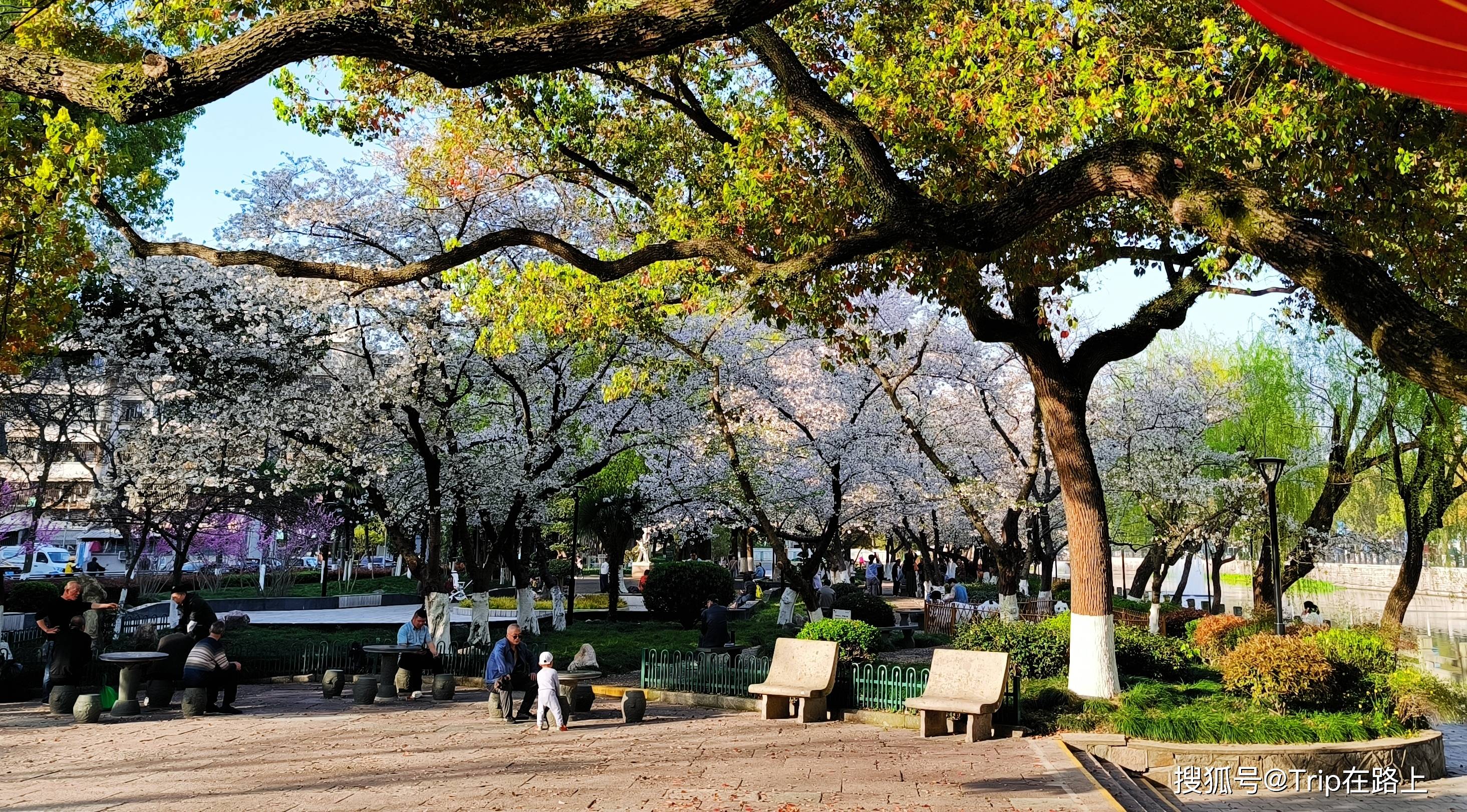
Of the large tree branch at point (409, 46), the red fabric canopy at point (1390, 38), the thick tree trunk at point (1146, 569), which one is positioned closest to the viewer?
the red fabric canopy at point (1390, 38)

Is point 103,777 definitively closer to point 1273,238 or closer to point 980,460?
point 1273,238

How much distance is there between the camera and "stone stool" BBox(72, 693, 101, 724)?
13.3 m

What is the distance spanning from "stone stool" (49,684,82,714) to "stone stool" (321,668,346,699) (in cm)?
326

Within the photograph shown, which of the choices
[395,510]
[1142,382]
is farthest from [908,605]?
[395,510]

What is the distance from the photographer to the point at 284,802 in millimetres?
8938

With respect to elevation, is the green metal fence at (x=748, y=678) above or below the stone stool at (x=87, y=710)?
above

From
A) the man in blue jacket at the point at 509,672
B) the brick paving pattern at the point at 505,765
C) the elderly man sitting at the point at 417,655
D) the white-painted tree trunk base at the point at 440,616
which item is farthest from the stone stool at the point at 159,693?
the white-painted tree trunk base at the point at 440,616

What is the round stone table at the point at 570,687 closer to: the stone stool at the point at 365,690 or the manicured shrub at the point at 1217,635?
the stone stool at the point at 365,690

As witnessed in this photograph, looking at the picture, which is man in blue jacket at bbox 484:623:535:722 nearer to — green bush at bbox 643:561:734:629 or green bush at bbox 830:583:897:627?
green bush at bbox 830:583:897:627

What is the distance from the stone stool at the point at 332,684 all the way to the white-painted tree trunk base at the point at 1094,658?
10790mm

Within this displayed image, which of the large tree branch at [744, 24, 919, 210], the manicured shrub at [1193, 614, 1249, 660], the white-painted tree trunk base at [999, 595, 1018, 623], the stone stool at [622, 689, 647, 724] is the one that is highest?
the large tree branch at [744, 24, 919, 210]

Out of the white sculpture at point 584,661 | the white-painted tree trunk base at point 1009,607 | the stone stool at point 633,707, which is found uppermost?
the white-painted tree trunk base at point 1009,607

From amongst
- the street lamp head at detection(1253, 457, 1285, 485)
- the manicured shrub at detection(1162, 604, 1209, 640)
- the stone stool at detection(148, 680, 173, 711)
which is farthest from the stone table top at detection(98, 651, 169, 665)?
the manicured shrub at detection(1162, 604, 1209, 640)

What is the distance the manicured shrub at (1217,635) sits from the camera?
1794cm
